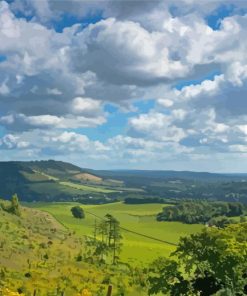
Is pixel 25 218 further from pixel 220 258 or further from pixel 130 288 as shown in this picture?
pixel 220 258

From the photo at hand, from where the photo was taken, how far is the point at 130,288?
95438 mm

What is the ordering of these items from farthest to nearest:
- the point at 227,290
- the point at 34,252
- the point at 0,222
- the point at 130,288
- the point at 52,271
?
the point at 0,222 → the point at 34,252 → the point at 52,271 → the point at 130,288 → the point at 227,290

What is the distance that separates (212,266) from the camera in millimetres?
34188

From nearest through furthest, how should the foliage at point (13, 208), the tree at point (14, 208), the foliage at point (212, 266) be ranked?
the foliage at point (212, 266) < the foliage at point (13, 208) < the tree at point (14, 208)

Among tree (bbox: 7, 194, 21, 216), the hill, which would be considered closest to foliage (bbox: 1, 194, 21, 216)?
tree (bbox: 7, 194, 21, 216)

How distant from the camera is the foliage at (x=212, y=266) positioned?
33166 mm

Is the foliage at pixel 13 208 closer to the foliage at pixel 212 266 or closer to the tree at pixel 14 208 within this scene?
the tree at pixel 14 208

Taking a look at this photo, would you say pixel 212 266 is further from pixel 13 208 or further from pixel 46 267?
pixel 13 208

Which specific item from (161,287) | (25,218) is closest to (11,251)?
(25,218)

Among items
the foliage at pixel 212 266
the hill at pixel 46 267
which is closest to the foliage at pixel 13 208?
the hill at pixel 46 267

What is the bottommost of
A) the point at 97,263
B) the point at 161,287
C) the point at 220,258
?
the point at 97,263

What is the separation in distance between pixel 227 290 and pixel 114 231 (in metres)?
125

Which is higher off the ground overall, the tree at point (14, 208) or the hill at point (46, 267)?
the tree at point (14, 208)

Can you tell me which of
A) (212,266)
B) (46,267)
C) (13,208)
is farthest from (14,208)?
(212,266)
